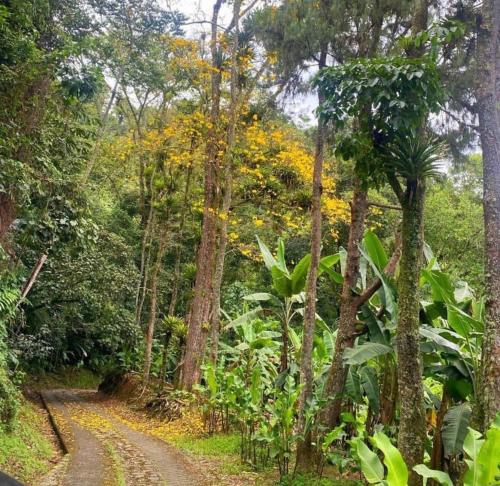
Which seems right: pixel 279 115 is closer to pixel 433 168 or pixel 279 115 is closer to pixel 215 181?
pixel 215 181

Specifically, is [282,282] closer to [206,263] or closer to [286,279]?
[286,279]

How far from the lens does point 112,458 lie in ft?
27.5

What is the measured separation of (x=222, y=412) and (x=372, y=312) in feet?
16.5

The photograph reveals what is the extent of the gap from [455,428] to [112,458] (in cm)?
583

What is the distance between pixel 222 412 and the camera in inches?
408

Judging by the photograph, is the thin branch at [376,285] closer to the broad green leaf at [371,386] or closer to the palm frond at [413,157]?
the broad green leaf at [371,386]

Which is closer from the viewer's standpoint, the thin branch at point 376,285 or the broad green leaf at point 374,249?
the thin branch at point 376,285

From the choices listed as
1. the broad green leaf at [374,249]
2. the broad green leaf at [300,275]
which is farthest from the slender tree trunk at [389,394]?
the broad green leaf at [300,275]

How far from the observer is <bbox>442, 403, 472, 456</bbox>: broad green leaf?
4.60 metres

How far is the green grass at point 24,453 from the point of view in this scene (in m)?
→ 6.59

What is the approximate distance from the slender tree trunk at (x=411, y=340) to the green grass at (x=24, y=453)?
472 cm

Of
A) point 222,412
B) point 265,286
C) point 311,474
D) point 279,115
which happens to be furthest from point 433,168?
point 265,286

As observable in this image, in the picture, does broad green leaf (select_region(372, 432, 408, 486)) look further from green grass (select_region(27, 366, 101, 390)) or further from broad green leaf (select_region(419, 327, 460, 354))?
green grass (select_region(27, 366, 101, 390))

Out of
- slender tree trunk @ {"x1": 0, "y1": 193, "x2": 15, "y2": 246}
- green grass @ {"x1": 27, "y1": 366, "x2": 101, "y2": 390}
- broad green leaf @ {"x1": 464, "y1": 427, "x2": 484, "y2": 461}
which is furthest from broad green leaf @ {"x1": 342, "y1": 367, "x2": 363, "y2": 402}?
green grass @ {"x1": 27, "y1": 366, "x2": 101, "y2": 390}
